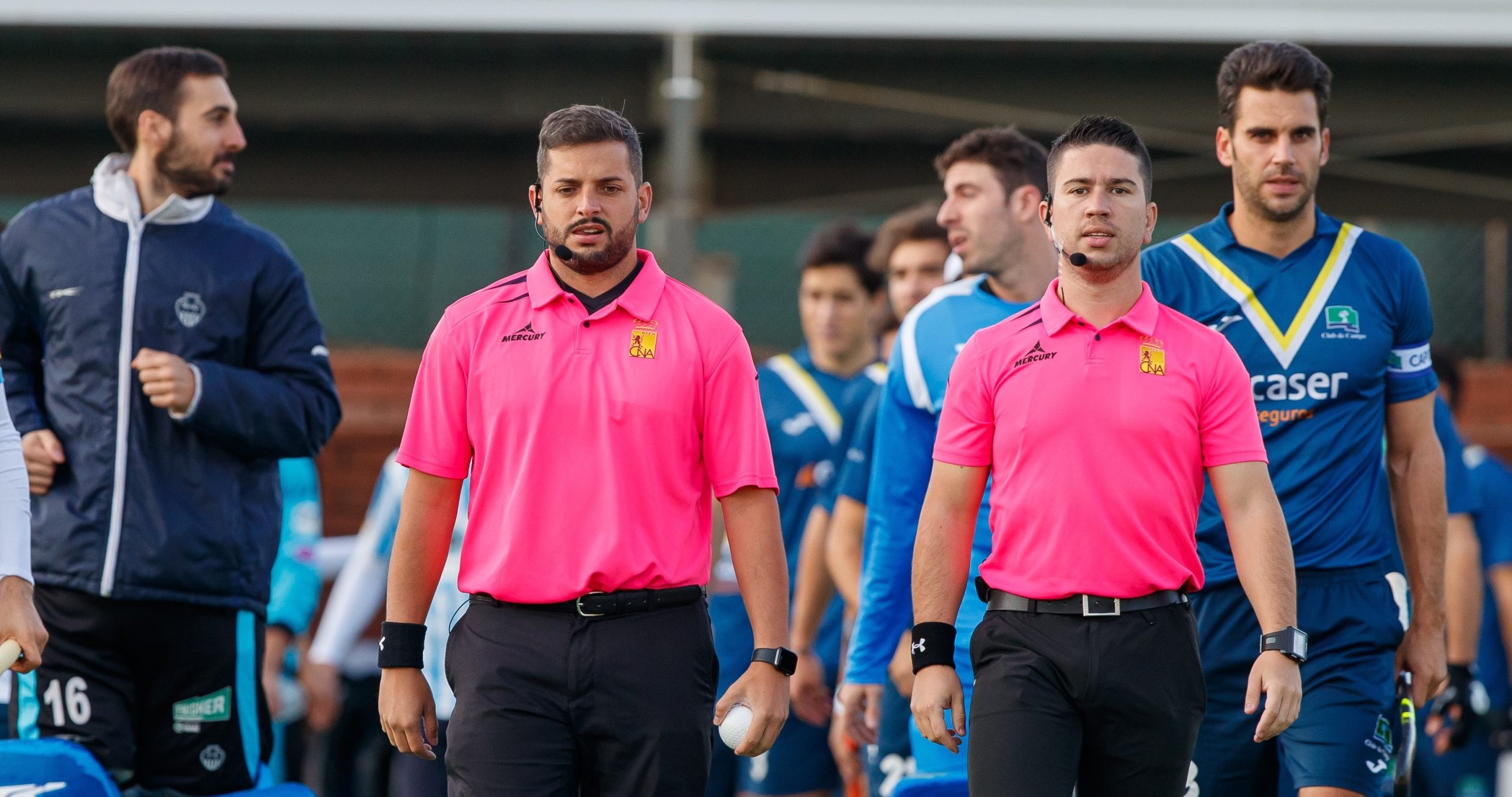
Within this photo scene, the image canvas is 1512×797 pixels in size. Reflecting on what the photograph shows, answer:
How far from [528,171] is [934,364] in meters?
9.05

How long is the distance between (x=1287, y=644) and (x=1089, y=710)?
18.1 inches

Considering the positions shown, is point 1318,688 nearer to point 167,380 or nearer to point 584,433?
point 584,433

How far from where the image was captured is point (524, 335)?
3945 millimetres

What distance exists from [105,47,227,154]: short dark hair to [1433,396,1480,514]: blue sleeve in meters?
4.18

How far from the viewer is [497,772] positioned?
372 centimetres

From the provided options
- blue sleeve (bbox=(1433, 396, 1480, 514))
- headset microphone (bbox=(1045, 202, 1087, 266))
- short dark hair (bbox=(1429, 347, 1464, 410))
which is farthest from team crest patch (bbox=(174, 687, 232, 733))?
short dark hair (bbox=(1429, 347, 1464, 410))

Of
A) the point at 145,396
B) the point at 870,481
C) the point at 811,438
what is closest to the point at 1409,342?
the point at 870,481

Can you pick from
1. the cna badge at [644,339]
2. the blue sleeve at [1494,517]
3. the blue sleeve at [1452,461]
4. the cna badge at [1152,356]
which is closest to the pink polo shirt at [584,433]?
the cna badge at [644,339]

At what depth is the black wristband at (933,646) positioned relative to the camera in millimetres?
3932

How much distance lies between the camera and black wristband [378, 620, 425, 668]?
3.86 metres

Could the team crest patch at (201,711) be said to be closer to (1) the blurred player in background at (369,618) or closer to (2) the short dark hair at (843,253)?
(1) the blurred player in background at (369,618)

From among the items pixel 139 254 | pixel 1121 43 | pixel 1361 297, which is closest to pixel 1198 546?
pixel 1361 297

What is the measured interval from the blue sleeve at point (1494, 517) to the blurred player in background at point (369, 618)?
16.6ft

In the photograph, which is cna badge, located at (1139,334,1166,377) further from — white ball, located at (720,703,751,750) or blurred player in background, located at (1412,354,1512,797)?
blurred player in background, located at (1412,354,1512,797)
